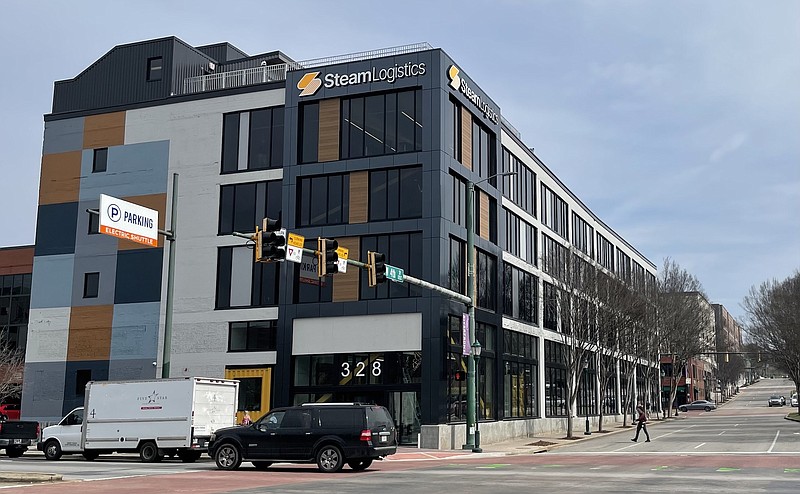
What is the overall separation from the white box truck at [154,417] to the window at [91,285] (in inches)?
672

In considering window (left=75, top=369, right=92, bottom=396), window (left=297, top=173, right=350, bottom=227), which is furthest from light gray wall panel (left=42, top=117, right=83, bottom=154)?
window (left=297, top=173, right=350, bottom=227)

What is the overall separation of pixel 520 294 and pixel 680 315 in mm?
35480

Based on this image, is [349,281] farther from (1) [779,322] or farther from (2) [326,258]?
(1) [779,322]

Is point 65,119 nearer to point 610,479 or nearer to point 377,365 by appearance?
point 377,365

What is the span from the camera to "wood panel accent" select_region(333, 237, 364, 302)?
4266 centimetres

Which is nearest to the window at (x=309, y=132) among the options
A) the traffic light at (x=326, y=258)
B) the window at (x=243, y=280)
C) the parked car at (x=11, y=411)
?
the window at (x=243, y=280)

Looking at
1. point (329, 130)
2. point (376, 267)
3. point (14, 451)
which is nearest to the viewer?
point (376, 267)

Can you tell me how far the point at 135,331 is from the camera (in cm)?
4703

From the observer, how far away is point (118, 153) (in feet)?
162

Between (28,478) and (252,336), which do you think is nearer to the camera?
(28,478)

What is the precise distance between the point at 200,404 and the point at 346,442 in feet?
23.8

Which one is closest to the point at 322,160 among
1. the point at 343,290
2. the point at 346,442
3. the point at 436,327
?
the point at 343,290

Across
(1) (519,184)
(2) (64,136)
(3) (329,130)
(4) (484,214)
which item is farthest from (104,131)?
(1) (519,184)

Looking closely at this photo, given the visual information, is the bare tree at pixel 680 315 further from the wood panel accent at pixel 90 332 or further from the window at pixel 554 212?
the wood panel accent at pixel 90 332
